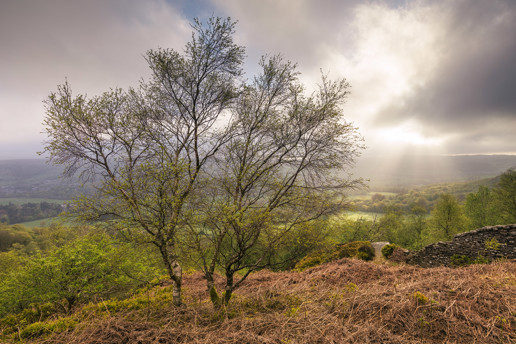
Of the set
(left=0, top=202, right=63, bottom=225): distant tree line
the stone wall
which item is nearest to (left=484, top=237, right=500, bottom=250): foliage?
the stone wall

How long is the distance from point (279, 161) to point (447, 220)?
33.8 meters

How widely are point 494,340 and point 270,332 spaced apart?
148 inches

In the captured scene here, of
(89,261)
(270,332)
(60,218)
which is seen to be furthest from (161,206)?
(89,261)

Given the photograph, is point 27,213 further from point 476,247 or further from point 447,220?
point 447,220

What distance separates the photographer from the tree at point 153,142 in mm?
6320

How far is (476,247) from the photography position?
10.4 meters

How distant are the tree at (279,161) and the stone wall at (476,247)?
28.3ft

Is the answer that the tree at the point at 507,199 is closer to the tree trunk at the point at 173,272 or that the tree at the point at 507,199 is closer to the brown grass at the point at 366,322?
the brown grass at the point at 366,322

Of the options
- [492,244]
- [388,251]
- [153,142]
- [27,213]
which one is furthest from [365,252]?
[27,213]

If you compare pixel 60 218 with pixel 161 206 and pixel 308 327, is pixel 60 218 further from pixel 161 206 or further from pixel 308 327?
pixel 308 327

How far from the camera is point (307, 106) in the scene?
314 inches

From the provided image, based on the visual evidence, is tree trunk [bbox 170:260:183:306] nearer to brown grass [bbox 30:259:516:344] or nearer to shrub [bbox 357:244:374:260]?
brown grass [bbox 30:259:516:344]

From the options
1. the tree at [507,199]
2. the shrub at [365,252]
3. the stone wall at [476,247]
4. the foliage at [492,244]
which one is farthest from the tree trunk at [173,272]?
the tree at [507,199]

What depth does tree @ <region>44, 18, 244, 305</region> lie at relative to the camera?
249 inches
